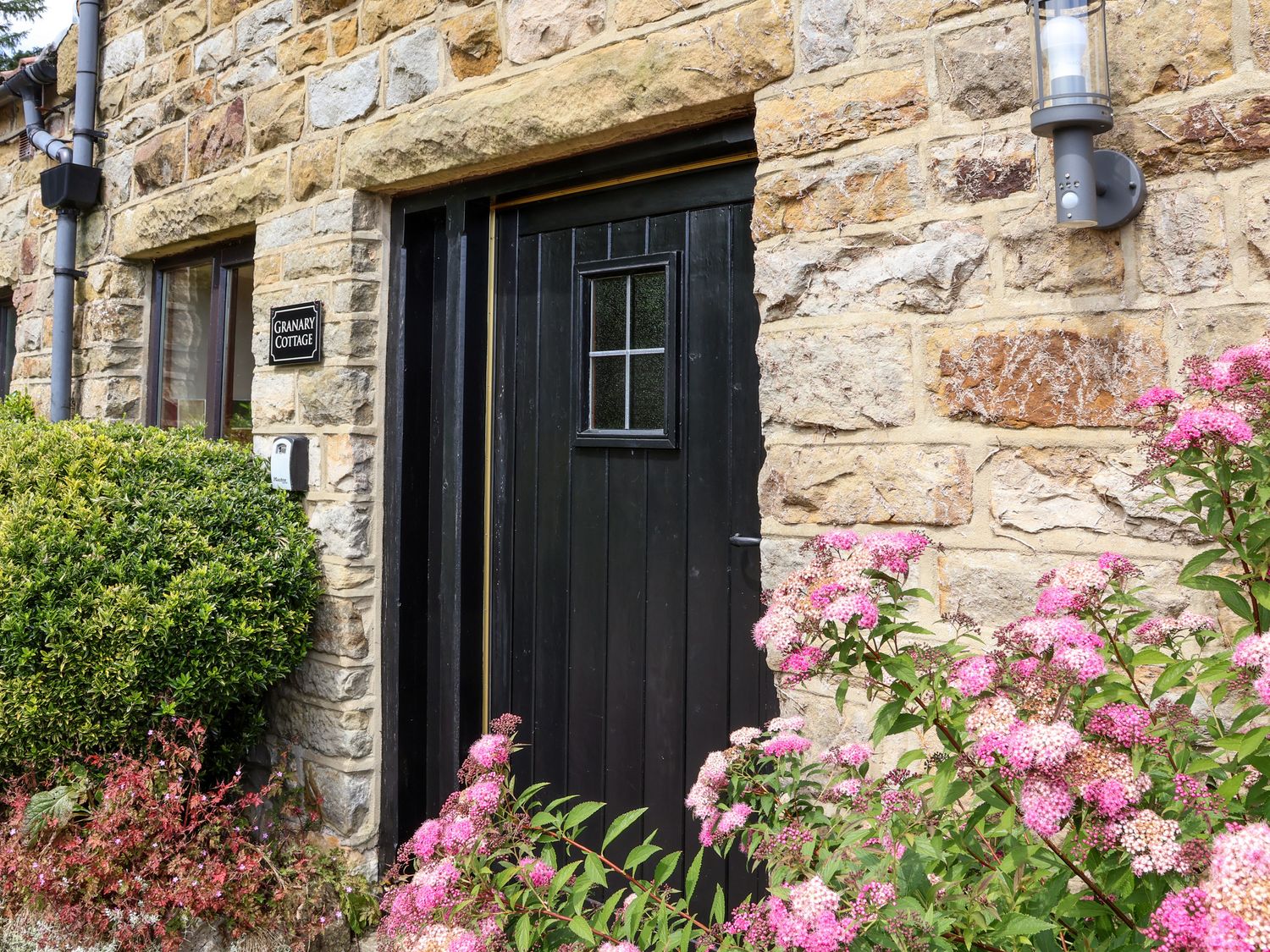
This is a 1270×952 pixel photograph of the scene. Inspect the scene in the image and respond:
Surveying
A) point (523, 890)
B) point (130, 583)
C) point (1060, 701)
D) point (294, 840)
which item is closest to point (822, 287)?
point (1060, 701)

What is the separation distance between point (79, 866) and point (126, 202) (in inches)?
122

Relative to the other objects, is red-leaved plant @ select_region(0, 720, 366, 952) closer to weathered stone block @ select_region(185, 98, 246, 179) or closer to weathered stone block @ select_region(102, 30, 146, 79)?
weathered stone block @ select_region(185, 98, 246, 179)

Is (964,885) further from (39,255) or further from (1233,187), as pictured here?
(39,255)

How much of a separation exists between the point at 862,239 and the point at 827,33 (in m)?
0.52

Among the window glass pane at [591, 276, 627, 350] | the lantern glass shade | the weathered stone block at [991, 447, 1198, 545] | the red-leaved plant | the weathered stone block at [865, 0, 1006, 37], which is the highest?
the weathered stone block at [865, 0, 1006, 37]

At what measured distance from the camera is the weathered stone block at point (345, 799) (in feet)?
11.5

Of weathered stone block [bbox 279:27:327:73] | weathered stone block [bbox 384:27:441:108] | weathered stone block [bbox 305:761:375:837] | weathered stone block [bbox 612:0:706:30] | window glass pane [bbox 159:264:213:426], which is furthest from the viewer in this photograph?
window glass pane [bbox 159:264:213:426]

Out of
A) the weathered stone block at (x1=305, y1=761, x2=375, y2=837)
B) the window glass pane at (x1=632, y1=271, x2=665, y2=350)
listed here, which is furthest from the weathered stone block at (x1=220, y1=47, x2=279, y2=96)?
the weathered stone block at (x1=305, y1=761, x2=375, y2=837)

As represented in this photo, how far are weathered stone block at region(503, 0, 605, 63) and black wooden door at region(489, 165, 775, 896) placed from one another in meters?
0.47

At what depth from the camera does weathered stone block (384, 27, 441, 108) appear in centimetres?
324

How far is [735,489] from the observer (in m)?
2.78

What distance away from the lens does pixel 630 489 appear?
303 centimetres

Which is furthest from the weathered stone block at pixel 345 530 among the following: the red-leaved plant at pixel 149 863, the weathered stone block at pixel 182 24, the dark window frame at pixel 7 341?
the dark window frame at pixel 7 341

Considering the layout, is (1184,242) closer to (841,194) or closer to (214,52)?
(841,194)
